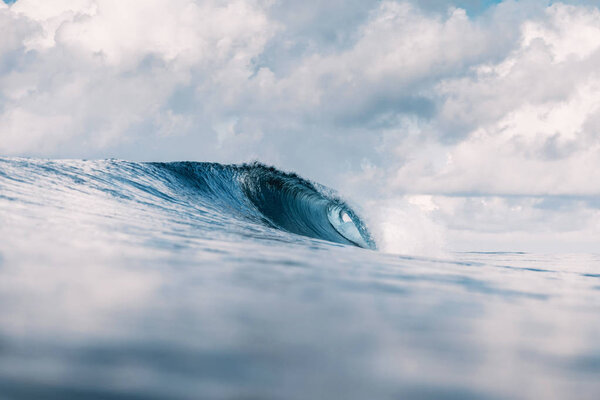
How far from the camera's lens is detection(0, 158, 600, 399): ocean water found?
1331 mm

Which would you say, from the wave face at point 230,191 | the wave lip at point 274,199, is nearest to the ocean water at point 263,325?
the wave face at point 230,191

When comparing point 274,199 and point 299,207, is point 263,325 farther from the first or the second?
point 299,207

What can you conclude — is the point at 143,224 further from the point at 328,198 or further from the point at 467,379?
the point at 328,198

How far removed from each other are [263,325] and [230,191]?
12.4 metres

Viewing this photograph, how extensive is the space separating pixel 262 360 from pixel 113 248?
96.2 inches

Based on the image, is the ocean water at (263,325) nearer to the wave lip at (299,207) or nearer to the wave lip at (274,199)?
the wave lip at (274,199)

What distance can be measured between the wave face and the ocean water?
355 centimetres

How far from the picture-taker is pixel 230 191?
557 inches

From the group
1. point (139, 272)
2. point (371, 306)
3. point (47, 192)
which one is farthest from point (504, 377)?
point (47, 192)

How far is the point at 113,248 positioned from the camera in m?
3.58

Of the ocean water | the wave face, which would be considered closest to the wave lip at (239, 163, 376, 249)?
the wave face

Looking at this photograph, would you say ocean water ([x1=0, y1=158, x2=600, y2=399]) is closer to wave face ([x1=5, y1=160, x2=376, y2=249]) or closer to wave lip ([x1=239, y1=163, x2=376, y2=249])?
wave face ([x1=5, y1=160, x2=376, y2=249])

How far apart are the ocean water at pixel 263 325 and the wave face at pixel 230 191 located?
3.55m

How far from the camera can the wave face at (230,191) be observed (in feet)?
30.6
